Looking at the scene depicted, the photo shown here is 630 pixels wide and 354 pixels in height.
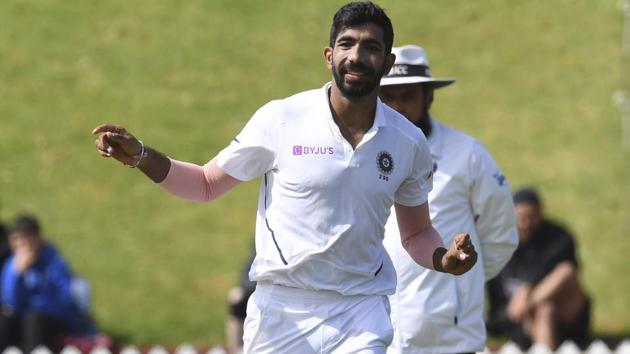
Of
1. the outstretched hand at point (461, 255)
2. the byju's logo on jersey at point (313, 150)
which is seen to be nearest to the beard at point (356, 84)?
the byju's logo on jersey at point (313, 150)

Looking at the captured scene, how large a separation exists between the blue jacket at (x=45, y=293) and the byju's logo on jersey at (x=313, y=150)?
654cm

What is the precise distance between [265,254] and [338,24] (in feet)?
3.11

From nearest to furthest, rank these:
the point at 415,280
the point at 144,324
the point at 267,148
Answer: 1. the point at 267,148
2. the point at 415,280
3. the point at 144,324

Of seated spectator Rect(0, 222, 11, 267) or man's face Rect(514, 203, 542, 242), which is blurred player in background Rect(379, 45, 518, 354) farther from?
Answer: seated spectator Rect(0, 222, 11, 267)

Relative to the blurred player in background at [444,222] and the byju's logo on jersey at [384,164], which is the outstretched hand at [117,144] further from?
the blurred player in background at [444,222]

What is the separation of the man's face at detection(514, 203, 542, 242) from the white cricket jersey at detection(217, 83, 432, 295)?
6.31m

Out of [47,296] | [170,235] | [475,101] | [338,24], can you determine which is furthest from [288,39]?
[338,24]

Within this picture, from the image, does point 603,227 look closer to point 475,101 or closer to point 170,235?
point 475,101

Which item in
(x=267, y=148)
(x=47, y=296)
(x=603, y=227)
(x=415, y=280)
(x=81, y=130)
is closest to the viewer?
(x=267, y=148)

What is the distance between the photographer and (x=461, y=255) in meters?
5.62

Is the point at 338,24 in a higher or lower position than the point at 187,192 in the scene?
higher

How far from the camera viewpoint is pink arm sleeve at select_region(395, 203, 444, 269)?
611 cm

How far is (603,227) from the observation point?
14867 millimetres

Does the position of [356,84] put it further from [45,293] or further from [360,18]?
[45,293]
